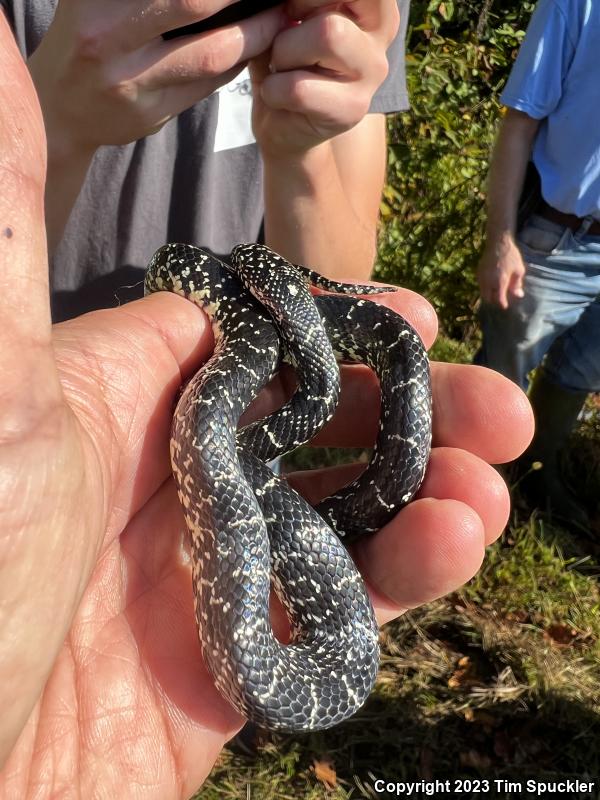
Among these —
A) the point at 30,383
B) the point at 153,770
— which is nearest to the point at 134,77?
the point at 30,383

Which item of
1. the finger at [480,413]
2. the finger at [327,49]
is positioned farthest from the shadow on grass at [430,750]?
the finger at [327,49]

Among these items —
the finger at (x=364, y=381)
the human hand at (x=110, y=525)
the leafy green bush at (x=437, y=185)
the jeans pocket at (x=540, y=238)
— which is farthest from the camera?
the leafy green bush at (x=437, y=185)

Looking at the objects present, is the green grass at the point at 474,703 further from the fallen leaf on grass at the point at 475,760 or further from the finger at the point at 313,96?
the finger at the point at 313,96

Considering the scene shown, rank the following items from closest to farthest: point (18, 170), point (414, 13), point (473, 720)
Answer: point (18, 170)
point (473, 720)
point (414, 13)

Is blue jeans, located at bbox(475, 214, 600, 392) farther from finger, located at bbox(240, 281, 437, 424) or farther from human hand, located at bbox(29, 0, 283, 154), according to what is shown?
human hand, located at bbox(29, 0, 283, 154)

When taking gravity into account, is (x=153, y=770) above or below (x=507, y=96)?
below

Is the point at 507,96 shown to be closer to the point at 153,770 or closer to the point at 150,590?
the point at 150,590

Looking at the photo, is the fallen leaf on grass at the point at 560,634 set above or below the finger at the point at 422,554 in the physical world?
below
